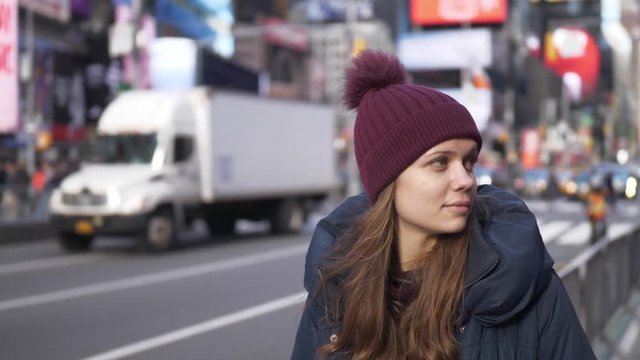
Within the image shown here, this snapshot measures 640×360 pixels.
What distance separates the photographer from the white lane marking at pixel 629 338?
9131 mm

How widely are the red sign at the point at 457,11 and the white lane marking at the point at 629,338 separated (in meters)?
53.6

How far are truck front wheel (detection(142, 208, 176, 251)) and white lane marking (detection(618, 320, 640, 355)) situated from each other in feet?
35.7

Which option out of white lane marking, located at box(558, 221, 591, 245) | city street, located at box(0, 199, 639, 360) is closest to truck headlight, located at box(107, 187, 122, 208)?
city street, located at box(0, 199, 639, 360)

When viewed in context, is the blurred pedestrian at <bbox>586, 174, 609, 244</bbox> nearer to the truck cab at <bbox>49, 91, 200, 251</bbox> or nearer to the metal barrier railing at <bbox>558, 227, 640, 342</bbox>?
the metal barrier railing at <bbox>558, 227, 640, 342</bbox>

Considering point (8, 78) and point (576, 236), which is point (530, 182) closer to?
point (576, 236)

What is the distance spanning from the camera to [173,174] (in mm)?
20875

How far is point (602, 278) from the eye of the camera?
9.75 m

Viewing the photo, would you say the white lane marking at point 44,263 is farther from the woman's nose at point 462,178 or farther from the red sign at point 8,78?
the woman's nose at point 462,178

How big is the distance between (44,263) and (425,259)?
1626 cm

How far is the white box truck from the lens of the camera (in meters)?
19.8

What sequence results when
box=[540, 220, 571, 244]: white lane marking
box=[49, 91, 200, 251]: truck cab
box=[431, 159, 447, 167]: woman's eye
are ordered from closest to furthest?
1. box=[431, 159, 447, 167]: woman's eye
2. box=[49, 91, 200, 251]: truck cab
3. box=[540, 220, 571, 244]: white lane marking

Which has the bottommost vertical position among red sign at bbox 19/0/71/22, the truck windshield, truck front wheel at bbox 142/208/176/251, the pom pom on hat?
truck front wheel at bbox 142/208/176/251

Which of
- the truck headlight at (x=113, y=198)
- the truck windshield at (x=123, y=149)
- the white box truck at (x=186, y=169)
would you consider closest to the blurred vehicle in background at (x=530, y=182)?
the white box truck at (x=186, y=169)

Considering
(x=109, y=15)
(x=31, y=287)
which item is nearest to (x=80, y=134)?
(x=109, y=15)
